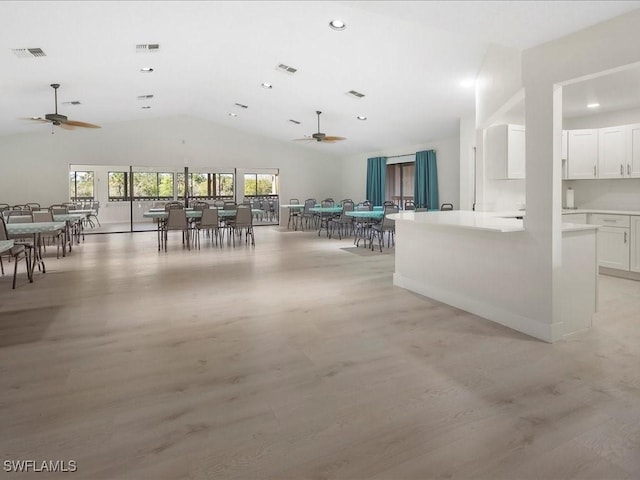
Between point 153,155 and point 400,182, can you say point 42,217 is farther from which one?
point 400,182

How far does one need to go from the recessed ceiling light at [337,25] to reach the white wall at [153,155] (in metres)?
8.30

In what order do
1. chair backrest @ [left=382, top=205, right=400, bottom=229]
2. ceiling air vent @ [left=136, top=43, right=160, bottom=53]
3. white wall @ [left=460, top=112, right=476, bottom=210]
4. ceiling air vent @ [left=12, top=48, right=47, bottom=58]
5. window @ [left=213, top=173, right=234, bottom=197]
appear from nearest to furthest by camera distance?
1. ceiling air vent @ [left=12, top=48, right=47, bottom=58]
2. ceiling air vent @ [left=136, top=43, right=160, bottom=53]
3. chair backrest @ [left=382, top=205, right=400, bottom=229]
4. white wall @ [left=460, top=112, right=476, bottom=210]
5. window @ [left=213, top=173, right=234, bottom=197]

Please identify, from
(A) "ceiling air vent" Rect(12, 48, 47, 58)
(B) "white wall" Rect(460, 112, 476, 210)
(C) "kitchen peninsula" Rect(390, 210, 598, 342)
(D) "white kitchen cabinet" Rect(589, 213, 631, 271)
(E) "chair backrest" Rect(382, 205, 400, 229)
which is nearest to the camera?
(C) "kitchen peninsula" Rect(390, 210, 598, 342)

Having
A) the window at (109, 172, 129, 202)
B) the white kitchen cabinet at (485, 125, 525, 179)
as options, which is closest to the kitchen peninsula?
the white kitchen cabinet at (485, 125, 525, 179)

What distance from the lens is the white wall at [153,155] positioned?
10.8m

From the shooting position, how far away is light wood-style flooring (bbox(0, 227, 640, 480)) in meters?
1.62

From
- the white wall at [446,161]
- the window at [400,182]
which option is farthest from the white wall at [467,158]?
the window at [400,182]

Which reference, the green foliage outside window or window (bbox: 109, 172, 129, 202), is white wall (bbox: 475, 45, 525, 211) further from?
the green foliage outside window

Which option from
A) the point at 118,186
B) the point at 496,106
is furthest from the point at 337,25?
the point at 118,186

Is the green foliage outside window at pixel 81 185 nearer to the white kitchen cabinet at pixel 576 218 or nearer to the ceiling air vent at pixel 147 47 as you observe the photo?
the ceiling air vent at pixel 147 47

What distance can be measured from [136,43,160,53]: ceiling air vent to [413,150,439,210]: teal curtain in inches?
255

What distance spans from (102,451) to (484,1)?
301 centimetres

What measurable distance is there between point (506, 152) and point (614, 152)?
4.74 feet

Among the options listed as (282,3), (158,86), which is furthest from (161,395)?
(158,86)
